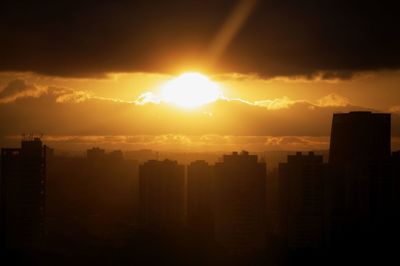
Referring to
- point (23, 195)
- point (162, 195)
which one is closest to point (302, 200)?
point (162, 195)

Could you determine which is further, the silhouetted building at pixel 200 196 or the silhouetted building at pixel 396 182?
the silhouetted building at pixel 396 182

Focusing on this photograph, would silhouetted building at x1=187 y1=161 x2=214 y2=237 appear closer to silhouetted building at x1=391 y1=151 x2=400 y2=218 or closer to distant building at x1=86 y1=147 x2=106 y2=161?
distant building at x1=86 y1=147 x2=106 y2=161

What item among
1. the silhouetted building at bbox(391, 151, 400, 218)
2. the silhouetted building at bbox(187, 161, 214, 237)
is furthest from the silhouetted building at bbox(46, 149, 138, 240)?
the silhouetted building at bbox(391, 151, 400, 218)

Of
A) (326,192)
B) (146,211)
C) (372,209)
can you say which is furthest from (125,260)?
(372,209)

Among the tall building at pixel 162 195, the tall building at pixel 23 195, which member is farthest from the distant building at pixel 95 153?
the tall building at pixel 23 195

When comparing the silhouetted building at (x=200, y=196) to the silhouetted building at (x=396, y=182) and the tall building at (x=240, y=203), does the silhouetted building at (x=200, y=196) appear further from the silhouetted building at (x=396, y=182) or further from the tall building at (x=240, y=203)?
the silhouetted building at (x=396, y=182)

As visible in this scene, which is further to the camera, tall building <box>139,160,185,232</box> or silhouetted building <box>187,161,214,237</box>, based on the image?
tall building <box>139,160,185,232</box>

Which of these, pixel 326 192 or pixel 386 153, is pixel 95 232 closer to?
pixel 326 192
